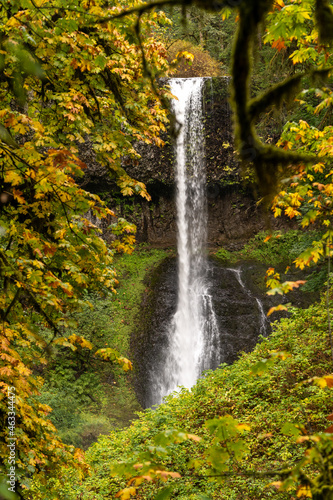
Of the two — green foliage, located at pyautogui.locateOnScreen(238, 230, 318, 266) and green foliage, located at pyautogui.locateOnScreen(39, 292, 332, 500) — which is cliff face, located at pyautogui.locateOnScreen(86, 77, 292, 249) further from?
green foliage, located at pyautogui.locateOnScreen(39, 292, 332, 500)

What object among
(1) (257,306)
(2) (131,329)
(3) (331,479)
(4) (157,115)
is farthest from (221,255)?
(3) (331,479)

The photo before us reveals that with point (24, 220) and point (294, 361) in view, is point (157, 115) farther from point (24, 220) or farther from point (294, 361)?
point (294, 361)

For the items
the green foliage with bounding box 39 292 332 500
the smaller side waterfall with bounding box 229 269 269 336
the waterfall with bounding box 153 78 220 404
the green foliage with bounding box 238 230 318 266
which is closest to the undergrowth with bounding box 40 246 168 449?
the waterfall with bounding box 153 78 220 404

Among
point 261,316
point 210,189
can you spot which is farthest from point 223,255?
point 261,316

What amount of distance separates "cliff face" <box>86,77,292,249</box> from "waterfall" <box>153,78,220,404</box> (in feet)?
1.72

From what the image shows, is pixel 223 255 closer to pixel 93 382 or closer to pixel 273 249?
pixel 273 249

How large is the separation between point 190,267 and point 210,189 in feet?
14.7

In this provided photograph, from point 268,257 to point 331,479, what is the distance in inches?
644

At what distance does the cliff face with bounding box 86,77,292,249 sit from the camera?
18.3 metres

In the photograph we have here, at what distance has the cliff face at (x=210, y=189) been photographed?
18266 mm

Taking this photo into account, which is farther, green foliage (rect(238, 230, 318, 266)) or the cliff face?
the cliff face

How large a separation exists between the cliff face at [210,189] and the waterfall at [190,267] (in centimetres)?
53

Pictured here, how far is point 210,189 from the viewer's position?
19.1 m

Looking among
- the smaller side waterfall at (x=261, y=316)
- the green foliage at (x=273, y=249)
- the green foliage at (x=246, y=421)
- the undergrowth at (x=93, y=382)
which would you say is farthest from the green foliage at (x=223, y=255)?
the green foliage at (x=246, y=421)
